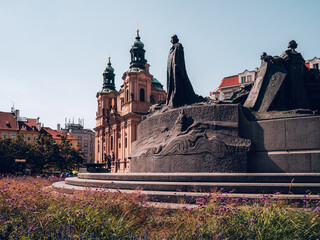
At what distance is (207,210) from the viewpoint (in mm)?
5387

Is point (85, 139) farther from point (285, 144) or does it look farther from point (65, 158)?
point (285, 144)

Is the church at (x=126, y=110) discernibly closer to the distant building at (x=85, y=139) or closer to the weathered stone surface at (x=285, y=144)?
A: the distant building at (x=85, y=139)

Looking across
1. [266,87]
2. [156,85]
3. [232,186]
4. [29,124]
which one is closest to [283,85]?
[266,87]

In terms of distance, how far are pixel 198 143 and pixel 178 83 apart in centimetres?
351

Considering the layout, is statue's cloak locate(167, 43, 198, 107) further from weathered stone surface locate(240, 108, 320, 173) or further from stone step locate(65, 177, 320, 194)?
stone step locate(65, 177, 320, 194)

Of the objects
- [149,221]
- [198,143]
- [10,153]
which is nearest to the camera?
[149,221]

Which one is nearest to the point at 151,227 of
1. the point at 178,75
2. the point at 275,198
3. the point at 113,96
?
the point at 275,198

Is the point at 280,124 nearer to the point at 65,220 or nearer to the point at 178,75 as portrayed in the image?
the point at 178,75

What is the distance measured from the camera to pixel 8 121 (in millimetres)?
79188

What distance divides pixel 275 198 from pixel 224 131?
4.19 meters

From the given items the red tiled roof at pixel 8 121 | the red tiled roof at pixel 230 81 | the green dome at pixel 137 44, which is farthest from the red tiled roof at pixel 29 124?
the red tiled roof at pixel 230 81

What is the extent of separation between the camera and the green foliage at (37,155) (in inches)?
1758

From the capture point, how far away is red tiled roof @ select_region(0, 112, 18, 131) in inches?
3062

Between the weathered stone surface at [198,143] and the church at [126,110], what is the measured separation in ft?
167
